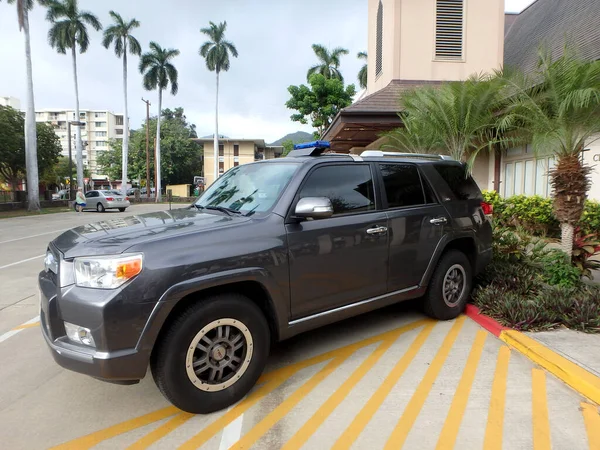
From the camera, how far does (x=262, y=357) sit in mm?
3180

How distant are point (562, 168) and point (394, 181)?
2.47 m

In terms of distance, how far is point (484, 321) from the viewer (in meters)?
4.64

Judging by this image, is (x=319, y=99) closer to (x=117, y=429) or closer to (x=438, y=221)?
(x=438, y=221)

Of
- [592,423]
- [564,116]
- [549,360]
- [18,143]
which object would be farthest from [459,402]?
[18,143]

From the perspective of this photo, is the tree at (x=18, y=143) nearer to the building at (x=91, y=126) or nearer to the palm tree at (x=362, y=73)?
the palm tree at (x=362, y=73)

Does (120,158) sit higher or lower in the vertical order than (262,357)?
higher

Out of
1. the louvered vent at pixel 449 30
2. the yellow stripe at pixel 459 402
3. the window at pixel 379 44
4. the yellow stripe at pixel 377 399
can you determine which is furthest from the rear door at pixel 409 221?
the window at pixel 379 44

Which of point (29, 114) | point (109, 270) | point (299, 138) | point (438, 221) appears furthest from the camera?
point (299, 138)

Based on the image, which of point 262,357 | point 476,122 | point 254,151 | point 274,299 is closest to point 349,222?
point 274,299

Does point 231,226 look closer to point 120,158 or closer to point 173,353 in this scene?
point 173,353

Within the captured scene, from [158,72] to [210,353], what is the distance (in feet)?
168

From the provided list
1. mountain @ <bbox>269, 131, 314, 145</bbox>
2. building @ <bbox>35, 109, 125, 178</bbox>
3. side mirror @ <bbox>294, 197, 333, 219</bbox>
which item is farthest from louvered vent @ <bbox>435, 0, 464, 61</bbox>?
building @ <bbox>35, 109, 125, 178</bbox>

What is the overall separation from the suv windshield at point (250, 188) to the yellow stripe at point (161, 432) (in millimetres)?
1663

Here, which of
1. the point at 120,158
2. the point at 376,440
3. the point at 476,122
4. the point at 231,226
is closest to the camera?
the point at 376,440
